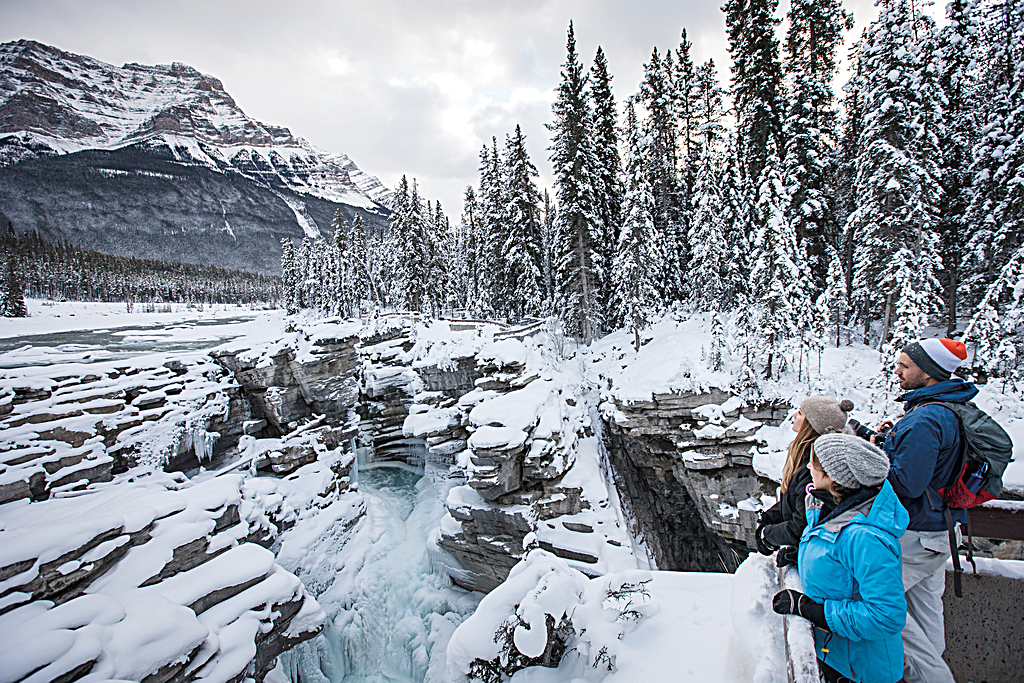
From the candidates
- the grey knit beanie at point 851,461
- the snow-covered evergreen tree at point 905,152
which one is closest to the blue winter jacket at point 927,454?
the grey knit beanie at point 851,461

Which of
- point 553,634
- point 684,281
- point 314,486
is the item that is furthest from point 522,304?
point 553,634

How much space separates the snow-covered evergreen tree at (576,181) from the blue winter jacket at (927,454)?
18.3 meters

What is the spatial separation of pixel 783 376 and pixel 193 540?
64.6ft

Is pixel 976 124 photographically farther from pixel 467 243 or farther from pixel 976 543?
pixel 467 243

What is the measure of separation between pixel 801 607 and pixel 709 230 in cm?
2084

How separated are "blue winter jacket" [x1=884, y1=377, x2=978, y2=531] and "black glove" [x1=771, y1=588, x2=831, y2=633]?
4.10 ft

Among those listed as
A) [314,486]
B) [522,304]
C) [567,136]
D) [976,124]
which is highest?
[567,136]

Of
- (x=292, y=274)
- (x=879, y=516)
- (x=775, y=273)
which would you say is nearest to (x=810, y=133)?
(x=775, y=273)

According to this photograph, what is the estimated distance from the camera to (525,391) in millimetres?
16250

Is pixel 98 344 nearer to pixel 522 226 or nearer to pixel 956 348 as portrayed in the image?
pixel 522 226

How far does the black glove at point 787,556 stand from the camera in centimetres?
294

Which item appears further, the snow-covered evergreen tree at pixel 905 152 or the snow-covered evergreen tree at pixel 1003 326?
the snow-covered evergreen tree at pixel 905 152

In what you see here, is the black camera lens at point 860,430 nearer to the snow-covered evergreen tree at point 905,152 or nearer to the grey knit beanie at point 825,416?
the grey knit beanie at point 825,416

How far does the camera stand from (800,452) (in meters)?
3.37
